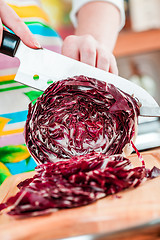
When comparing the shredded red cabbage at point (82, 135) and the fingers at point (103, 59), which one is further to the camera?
the fingers at point (103, 59)

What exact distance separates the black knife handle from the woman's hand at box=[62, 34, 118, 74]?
246mm

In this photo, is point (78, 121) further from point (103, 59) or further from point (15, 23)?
point (15, 23)

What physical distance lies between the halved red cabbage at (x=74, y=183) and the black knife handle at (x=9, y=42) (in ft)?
1.52

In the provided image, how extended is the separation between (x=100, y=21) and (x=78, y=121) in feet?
1.95

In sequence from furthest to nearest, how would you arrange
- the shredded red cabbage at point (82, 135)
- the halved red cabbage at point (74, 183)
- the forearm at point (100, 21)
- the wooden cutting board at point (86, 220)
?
1. the forearm at point (100, 21)
2. the shredded red cabbage at point (82, 135)
3. the halved red cabbage at point (74, 183)
4. the wooden cutting board at point (86, 220)

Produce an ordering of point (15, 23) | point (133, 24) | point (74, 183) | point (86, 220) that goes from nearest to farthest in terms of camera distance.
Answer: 1. point (86, 220)
2. point (74, 183)
3. point (15, 23)
4. point (133, 24)

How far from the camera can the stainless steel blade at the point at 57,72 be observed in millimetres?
1391

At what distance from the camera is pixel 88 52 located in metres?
1.47

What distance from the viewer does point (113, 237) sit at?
2.70 feet

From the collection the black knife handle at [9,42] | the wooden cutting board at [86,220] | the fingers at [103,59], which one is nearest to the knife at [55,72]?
the black knife handle at [9,42]

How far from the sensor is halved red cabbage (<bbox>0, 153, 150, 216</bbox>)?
0.98m

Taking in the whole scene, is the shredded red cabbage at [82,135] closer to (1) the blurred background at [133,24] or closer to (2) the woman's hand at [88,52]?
(2) the woman's hand at [88,52]

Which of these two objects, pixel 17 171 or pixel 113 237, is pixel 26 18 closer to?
pixel 17 171

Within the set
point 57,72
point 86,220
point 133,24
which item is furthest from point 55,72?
point 133,24
